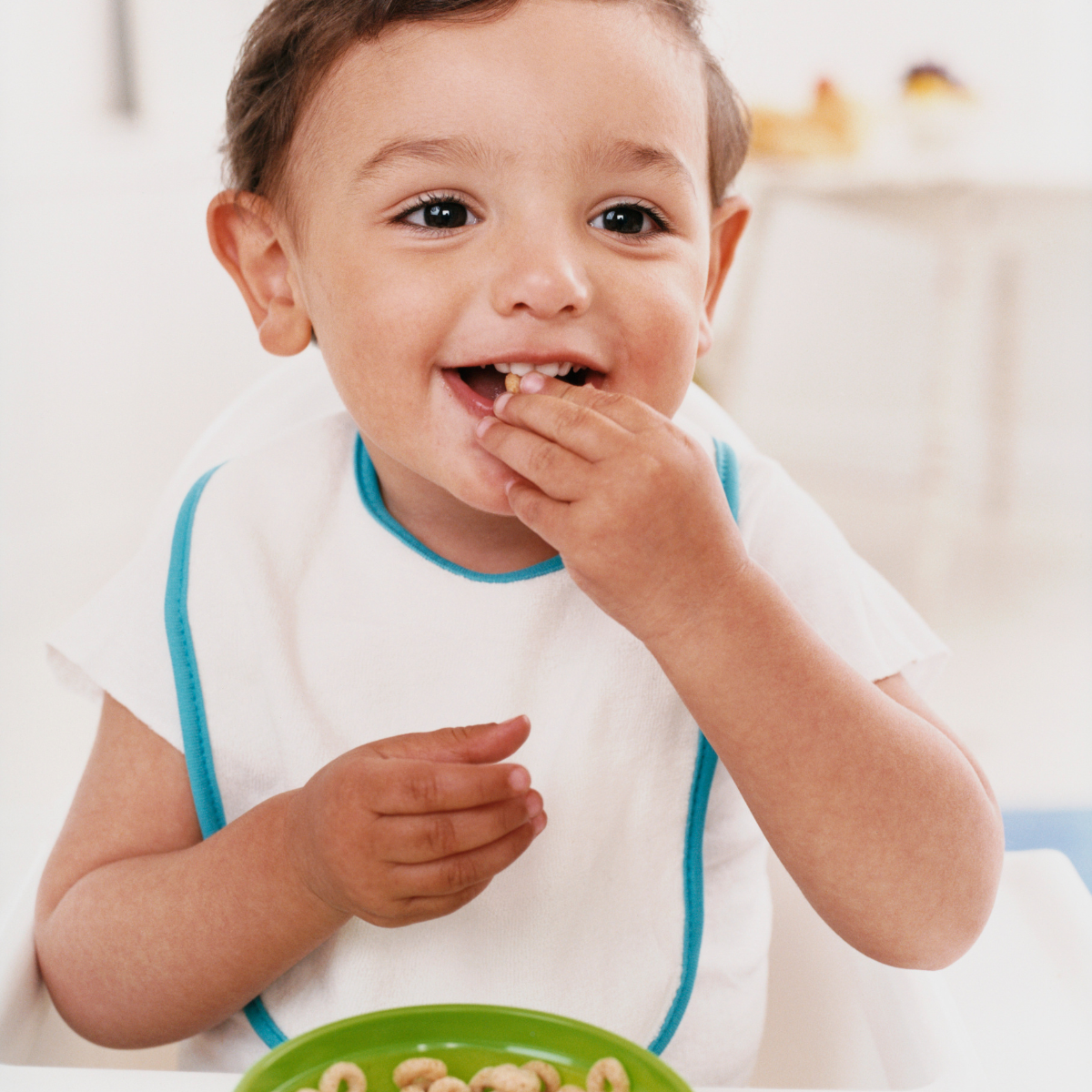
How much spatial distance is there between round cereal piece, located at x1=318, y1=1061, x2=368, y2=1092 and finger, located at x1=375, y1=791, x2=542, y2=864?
105 mm

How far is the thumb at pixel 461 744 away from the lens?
65 centimetres

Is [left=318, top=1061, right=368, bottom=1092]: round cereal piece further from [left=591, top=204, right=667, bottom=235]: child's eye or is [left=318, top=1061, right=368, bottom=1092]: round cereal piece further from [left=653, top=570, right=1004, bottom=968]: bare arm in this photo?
[left=591, top=204, right=667, bottom=235]: child's eye

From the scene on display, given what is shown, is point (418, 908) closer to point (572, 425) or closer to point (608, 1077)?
point (608, 1077)

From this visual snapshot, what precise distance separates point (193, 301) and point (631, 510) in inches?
94.2

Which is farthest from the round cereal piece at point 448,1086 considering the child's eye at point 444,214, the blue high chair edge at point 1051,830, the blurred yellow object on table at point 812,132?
the blurred yellow object on table at point 812,132

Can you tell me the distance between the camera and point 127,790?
80cm

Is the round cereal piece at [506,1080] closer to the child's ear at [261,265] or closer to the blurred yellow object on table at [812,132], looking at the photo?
the child's ear at [261,265]

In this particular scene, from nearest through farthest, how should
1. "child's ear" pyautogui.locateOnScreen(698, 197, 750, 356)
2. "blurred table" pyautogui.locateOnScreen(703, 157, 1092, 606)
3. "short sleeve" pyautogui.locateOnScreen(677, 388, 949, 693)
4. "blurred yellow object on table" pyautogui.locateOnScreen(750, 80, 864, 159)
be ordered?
"short sleeve" pyautogui.locateOnScreen(677, 388, 949, 693) → "child's ear" pyautogui.locateOnScreen(698, 197, 750, 356) → "blurred table" pyautogui.locateOnScreen(703, 157, 1092, 606) → "blurred yellow object on table" pyautogui.locateOnScreen(750, 80, 864, 159)

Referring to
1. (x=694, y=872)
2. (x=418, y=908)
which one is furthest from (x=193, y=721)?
(x=694, y=872)

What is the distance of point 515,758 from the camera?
2.63ft

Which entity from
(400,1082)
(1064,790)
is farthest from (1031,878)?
(1064,790)

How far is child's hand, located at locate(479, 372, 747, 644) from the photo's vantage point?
2.02ft

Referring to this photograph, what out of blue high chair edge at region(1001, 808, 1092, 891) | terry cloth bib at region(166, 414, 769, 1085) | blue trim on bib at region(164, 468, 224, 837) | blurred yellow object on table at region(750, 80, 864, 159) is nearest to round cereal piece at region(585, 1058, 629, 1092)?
terry cloth bib at region(166, 414, 769, 1085)

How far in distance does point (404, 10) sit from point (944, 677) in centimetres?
188
